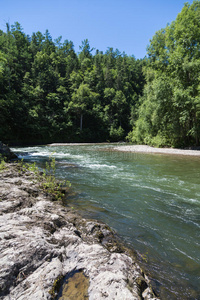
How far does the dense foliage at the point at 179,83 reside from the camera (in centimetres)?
2082

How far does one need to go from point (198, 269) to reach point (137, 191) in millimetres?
4180

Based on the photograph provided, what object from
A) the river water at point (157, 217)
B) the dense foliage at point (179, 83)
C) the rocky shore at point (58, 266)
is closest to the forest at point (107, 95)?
the dense foliage at point (179, 83)

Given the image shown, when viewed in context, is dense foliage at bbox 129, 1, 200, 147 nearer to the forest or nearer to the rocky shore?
the forest

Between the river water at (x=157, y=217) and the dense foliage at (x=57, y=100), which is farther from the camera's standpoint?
Result: the dense foliage at (x=57, y=100)

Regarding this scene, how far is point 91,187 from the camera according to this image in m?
7.84

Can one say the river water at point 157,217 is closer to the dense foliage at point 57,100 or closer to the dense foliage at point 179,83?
the dense foliage at point 179,83

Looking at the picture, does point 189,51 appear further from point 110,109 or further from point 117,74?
point 117,74

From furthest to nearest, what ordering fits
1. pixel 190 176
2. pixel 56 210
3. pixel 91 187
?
pixel 190 176 < pixel 91 187 < pixel 56 210

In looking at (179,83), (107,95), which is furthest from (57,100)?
(179,83)

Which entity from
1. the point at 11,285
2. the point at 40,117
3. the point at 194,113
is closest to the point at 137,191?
the point at 11,285

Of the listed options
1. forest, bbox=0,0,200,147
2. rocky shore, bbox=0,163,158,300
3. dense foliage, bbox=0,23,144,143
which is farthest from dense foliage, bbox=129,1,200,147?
dense foliage, bbox=0,23,144,143

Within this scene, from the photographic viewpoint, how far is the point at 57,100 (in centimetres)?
4697

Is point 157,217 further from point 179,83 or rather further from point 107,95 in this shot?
point 107,95

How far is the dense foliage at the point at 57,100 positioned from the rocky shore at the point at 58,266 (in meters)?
33.7
